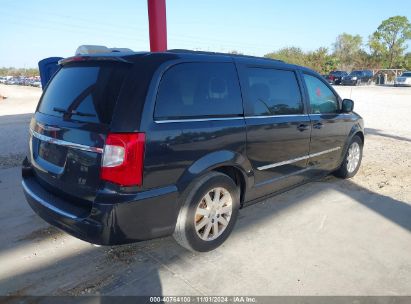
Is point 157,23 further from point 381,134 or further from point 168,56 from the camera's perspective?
point 381,134

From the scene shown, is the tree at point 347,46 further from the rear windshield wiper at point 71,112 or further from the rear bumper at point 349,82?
the rear windshield wiper at point 71,112

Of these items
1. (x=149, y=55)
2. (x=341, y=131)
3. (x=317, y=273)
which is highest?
(x=149, y=55)

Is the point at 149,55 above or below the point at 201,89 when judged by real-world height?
above

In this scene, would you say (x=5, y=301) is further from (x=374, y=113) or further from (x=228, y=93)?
(x=374, y=113)

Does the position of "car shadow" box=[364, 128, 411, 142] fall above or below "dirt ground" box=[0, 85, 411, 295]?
above

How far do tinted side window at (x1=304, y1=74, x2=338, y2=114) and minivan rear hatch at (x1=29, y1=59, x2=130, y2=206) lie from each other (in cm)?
262

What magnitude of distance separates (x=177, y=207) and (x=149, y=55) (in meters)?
1.26

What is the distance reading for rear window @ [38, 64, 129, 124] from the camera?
2.73 meters

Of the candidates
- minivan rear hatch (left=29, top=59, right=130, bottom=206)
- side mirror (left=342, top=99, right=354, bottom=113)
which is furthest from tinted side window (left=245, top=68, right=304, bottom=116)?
minivan rear hatch (left=29, top=59, right=130, bottom=206)

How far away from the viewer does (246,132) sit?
11.4ft

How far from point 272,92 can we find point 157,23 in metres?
3.84

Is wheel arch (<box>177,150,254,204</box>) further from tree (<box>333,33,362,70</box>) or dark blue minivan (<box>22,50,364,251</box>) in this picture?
tree (<box>333,33,362,70</box>)

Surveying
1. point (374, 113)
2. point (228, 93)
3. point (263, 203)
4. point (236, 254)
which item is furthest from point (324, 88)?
point (374, 113)

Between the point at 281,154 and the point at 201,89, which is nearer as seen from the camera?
the point at 201,89
